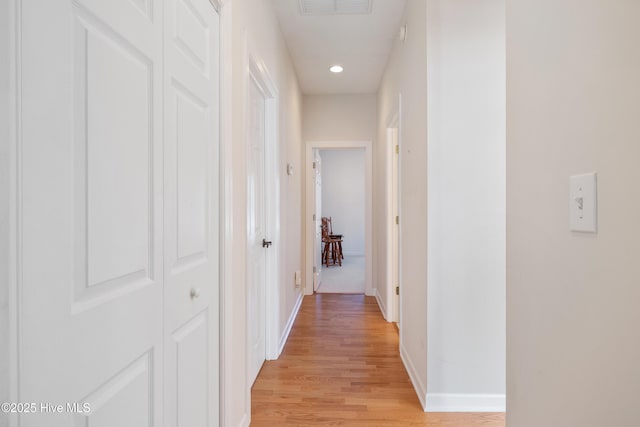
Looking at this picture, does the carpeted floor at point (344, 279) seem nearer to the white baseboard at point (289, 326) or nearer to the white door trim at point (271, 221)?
the white baseboard at point (289, 326)

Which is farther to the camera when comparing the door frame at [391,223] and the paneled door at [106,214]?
the door frame at [391,223]

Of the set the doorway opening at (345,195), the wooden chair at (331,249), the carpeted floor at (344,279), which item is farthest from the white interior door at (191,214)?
the doorway opening at (345,195)

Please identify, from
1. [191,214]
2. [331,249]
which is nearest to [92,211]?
[191,214]

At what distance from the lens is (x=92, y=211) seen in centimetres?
67

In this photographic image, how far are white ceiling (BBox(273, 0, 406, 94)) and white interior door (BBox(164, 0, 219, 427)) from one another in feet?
5.49

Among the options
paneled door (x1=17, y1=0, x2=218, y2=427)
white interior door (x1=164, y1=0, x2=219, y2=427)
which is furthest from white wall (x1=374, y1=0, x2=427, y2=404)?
paneled door (x1=17, y1=0, x2=218, y2=427)

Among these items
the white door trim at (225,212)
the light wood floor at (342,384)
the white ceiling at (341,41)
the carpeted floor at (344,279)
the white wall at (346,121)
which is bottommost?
the carpeted floor at (344,279)

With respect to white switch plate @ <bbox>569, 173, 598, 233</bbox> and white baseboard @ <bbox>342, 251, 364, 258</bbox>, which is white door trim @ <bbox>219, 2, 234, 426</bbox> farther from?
white baseboard @ <bbox>342, 251, 364, 258</bbox>

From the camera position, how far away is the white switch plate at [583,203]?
0.62 metres

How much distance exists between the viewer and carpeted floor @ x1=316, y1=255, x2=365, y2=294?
484 centimetres

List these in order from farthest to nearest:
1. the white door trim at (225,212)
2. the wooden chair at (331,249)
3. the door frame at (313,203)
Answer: the wooden chair at (331,249) → the door frame at (313,203) → the white door trim at (225,212)

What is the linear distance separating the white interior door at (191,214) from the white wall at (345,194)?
7257 millimetres

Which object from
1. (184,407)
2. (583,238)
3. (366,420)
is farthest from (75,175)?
(366,420)

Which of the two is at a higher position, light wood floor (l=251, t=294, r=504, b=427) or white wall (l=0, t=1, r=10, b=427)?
white wall (l=0, t=1, r=10, b=427)
